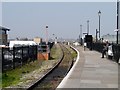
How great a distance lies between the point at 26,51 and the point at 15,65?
790 cm

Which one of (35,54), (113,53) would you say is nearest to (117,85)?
(113,53)

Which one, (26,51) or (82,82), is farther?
(26,51)

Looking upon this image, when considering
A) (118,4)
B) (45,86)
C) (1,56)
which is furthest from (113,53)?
(45,86)

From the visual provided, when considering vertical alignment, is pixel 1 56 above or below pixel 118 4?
below

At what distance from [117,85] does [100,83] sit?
104cm

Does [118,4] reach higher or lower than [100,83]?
higher

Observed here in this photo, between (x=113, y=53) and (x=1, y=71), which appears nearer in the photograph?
(x=1, y=71)

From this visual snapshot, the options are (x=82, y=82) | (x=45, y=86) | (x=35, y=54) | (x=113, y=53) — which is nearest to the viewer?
(x=82, y=82)

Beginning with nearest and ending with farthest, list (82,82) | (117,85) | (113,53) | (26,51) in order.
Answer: (117,85) < (82,82) < (113,53) < (26,51)

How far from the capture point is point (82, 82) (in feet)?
53.1

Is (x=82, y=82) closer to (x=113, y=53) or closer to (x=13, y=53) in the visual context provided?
(x=13, y=53)

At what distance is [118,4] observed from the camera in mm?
34188

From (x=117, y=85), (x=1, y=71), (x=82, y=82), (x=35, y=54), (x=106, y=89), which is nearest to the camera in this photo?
(x=106, y=89)

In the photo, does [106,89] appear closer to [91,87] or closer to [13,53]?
[91,87]
